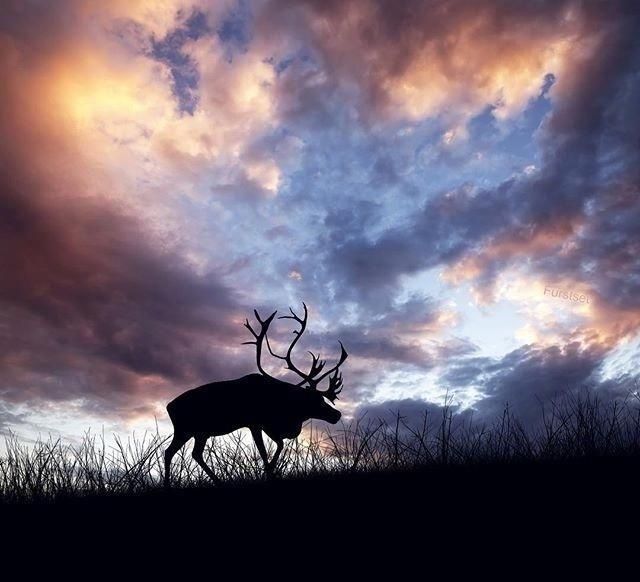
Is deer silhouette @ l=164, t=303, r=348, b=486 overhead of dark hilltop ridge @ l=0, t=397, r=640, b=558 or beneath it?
overhead

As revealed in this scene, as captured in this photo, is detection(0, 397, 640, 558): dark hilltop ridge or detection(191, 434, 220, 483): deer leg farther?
detection(191, 434, 220, 483): deer leg

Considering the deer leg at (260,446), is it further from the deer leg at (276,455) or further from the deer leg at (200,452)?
the deer leg at (200,452)

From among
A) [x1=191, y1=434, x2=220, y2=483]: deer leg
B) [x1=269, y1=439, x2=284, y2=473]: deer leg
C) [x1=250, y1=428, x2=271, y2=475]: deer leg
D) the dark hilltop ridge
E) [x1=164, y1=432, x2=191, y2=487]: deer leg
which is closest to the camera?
the dark hilltop ridge

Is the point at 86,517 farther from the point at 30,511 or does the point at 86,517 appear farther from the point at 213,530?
the point at 213,530

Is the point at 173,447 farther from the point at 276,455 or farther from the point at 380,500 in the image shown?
the point at 380,500

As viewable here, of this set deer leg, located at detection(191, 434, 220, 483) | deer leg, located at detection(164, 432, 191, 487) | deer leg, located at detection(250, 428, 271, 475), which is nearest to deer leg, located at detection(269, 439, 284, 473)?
deer leg, located at detection(250, 428, 271, 475)

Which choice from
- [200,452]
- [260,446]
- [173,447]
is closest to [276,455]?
[260,446]

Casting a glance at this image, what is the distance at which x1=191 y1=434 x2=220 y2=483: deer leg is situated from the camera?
24.1 ft

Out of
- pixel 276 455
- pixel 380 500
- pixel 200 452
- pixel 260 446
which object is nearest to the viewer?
pixel 380 500

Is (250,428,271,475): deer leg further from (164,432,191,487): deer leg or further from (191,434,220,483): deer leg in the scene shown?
(164,432,191,487): deer leg

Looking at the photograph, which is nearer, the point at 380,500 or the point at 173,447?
the point at 380,500

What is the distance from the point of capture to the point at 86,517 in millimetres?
5152

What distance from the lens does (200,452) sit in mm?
8305

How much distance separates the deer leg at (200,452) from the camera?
736 cm
